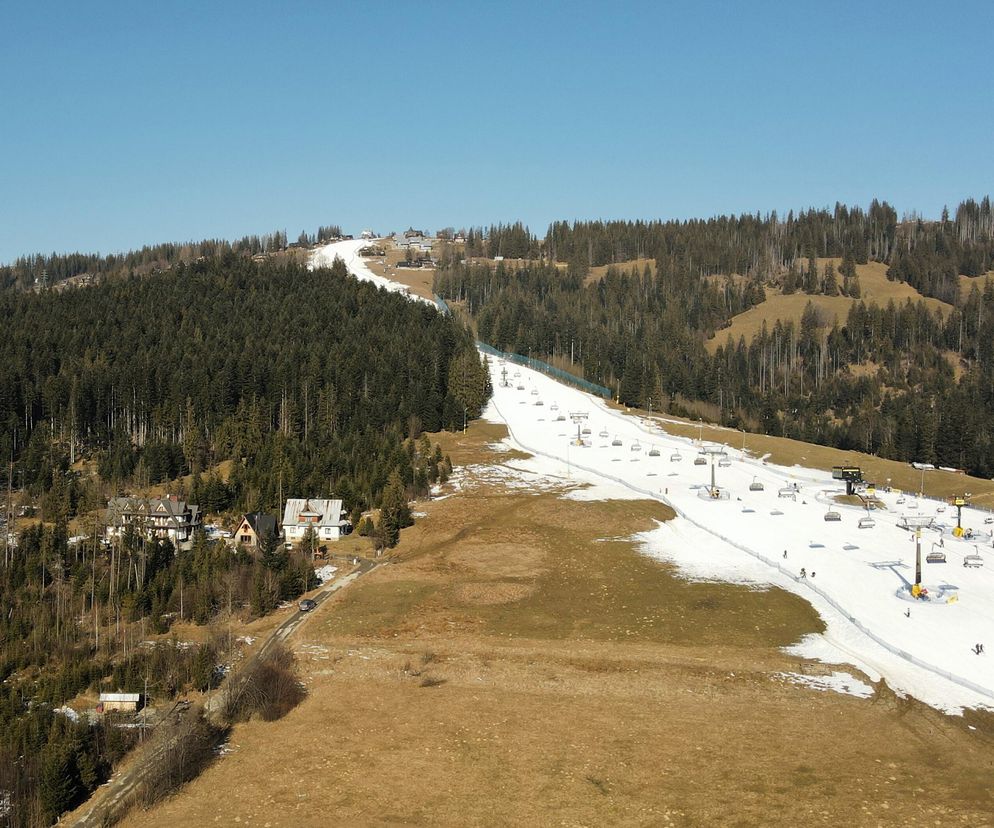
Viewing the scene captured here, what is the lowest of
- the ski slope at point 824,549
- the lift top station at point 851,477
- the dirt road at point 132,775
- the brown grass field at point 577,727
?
the dirt road at point 132,775

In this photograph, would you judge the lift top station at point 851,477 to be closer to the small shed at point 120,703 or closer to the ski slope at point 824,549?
the ski slope at point 824,549

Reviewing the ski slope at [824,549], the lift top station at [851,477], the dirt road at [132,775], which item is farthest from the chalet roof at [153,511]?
the lift top station at [851,477]

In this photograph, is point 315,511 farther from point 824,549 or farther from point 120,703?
point 824,549

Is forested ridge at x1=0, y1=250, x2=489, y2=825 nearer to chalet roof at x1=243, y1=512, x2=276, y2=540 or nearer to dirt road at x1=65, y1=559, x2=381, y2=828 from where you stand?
dirt road at x1=65, y1=559, x2=381, y2=828

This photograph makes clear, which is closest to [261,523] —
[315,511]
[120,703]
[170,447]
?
[315,511]

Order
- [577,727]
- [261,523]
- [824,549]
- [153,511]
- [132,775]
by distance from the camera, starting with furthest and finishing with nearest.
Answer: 1. [153,511]
2. [261,523]
3. [824,549]
4. [577,727]
5. [132,775]

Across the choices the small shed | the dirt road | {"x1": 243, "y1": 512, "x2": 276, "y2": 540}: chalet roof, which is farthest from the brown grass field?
{"x1": 243, "y1": 512, "x2": 276, "y2": 540}: chalet roof
